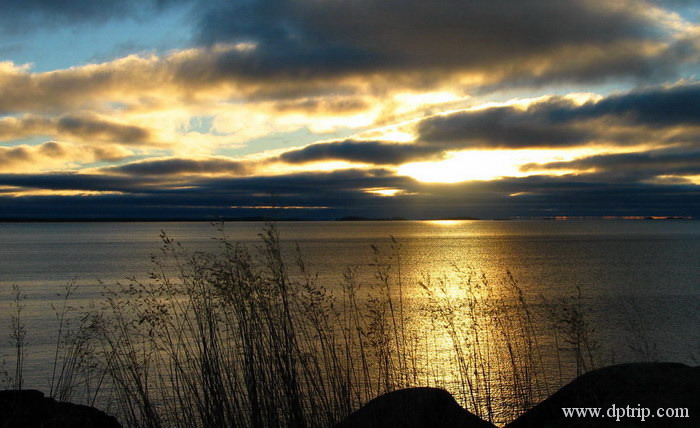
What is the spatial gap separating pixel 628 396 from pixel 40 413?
632cm

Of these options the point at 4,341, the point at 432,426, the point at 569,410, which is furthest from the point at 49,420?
the point at 4,341

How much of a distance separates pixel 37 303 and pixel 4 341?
13786 millimetres

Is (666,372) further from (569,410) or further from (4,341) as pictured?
(4,341)

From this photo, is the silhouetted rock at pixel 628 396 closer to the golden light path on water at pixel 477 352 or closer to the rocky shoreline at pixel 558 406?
the rocky shoreline at pixel 558 406

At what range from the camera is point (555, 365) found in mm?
19344

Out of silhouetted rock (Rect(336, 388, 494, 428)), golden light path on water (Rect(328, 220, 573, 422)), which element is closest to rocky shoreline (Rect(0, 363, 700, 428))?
silhouetted rock (Rect(336, 388, 494, 428))

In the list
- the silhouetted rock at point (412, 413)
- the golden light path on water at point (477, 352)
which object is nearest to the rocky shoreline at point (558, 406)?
the silhouetted rock at point (412, 413)

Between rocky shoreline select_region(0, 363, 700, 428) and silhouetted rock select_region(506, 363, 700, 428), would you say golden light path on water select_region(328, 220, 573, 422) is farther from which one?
silhouetted rock select_region(506, 363, 700, 428)

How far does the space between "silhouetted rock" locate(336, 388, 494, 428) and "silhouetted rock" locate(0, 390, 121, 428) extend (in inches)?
118

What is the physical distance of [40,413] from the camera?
6.61 m

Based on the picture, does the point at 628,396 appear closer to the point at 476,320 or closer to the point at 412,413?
the point at 412,413

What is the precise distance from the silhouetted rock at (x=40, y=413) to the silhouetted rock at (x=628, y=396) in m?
4.96

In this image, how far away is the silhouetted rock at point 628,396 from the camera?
5109mm

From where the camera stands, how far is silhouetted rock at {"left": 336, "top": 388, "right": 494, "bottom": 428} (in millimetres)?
6254
